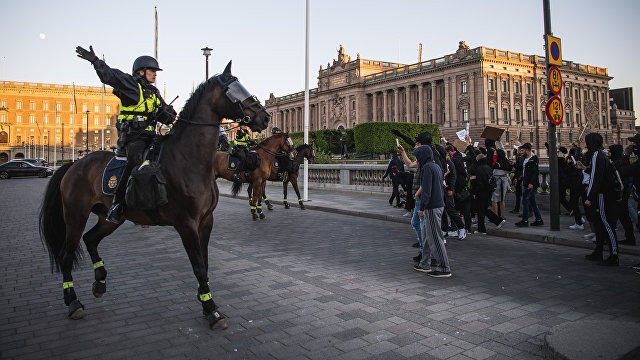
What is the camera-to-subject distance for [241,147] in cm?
1243

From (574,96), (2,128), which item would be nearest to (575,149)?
(574,96)

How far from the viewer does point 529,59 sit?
77312 millimetres

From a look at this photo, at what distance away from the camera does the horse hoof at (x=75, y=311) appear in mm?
4449

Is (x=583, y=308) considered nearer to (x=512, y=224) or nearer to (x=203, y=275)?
(x=203, y=275)

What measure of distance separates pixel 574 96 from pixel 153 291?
99.4 meters

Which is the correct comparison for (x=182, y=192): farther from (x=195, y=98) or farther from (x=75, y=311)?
(x=75, y=311)

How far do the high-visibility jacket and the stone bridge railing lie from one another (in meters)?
15.4

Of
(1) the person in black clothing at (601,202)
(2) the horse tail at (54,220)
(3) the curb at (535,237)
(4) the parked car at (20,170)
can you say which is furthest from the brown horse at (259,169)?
(4) the parked car at (20,170)

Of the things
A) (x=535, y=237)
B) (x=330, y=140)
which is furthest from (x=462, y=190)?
(x=330, y=140)

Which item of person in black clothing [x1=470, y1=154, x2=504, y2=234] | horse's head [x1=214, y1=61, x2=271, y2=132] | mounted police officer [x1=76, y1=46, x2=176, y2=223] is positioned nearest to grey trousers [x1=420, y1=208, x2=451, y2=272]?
horse's head [x1=214, y1=61, x2=271, y2=132]

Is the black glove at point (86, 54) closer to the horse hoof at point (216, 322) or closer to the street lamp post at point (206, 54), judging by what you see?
the horse hoof at point (216, 322)

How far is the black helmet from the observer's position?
5.14 metres

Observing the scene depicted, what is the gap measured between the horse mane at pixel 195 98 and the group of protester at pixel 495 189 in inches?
135

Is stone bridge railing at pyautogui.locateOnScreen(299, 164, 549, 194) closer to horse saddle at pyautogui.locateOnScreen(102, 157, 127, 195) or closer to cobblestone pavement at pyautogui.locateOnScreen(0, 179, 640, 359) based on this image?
cobblestone pavement at pyautogui.locateOnScreen(0, 179, 640, 359)
